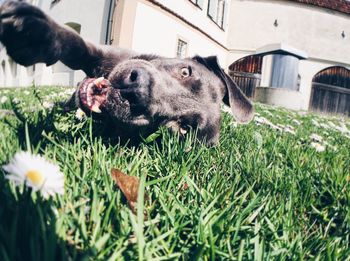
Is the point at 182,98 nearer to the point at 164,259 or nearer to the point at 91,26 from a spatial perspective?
the point at 164,259

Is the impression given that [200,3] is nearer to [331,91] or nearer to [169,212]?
[331,91]

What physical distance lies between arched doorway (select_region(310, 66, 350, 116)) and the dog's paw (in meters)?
24.7

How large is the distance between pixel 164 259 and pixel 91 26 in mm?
12976

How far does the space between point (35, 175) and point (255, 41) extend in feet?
78.3

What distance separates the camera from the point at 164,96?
2.52 meters

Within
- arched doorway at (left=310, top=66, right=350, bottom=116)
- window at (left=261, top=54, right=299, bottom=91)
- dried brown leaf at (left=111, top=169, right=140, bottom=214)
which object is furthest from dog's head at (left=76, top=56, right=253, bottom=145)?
arched doorway at (left=310, top=66, right=350, bottom=116)

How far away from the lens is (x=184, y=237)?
1199mm

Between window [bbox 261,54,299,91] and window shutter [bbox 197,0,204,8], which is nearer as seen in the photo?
window shutter [bbox 197,0,204,8]

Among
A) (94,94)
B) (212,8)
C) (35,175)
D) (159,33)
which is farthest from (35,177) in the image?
(212,8)

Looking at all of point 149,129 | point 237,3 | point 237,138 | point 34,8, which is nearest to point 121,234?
point 34,8

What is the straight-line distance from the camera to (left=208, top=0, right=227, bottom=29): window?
18.7m

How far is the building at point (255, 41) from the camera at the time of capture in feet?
46.6

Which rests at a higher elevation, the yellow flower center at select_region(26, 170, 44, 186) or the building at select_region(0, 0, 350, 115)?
the building at select_region(0, 0, 350, 115)

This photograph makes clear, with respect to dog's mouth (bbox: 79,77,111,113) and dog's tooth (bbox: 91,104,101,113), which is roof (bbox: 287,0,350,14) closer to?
→ dog's mouth (bbox: 79,77,111,113)
